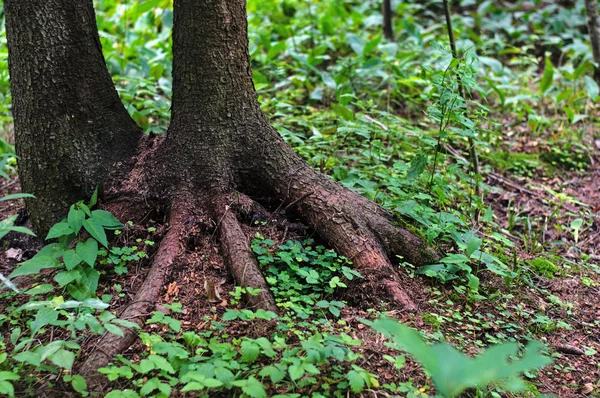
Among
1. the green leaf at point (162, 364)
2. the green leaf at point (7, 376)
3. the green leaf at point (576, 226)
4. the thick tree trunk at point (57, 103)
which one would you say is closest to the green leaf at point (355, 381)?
the green leaf at point (162, 364)

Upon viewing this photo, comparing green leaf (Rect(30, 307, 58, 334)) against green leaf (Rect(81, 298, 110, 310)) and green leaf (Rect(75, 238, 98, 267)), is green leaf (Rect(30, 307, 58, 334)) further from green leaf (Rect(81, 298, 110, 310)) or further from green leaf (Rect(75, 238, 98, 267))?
green leaf (Rect(75, 238, 98, 267))

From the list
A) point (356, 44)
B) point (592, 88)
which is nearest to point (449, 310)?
point (356, 44)

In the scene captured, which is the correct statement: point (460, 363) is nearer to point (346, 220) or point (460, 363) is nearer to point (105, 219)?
point (346, 220)

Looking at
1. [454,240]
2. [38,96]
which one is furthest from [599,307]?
[38,96]

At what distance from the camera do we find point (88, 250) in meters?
2.69

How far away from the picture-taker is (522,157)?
5.07 meters

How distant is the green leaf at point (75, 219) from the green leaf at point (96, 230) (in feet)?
0.09

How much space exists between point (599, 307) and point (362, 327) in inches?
68.2

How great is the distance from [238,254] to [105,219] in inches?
29.5

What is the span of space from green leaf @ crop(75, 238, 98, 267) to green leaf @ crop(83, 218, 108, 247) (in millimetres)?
38

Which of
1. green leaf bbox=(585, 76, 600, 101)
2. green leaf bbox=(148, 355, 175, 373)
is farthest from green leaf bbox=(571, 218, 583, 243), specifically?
green leaf bbox=(148, 355, 175, 373)

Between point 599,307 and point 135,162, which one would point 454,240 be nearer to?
point 599,307

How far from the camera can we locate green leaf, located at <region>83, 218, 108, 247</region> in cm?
271

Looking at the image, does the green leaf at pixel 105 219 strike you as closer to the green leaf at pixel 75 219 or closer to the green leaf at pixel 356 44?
the green leaf at pixel 75 219
